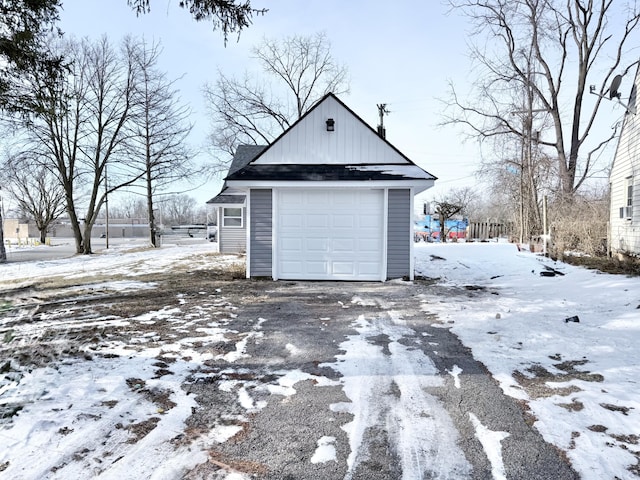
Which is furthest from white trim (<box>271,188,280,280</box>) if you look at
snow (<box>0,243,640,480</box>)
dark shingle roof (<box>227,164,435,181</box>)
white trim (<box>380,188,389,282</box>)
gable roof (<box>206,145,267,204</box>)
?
gable roof (<box>206,145,267,204</box>)

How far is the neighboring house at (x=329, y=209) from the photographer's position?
9352mm

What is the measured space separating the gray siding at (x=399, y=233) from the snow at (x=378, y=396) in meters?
3.22

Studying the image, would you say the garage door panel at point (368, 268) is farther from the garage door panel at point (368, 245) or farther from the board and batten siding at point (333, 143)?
the board and batten siding at point (333, 143)

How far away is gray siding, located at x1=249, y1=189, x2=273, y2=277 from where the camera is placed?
9.50 metres

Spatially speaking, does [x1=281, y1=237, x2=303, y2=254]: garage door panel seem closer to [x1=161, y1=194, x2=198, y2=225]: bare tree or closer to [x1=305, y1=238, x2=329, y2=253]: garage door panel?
[x1=305, y1=238, x2=329, y2=253]: garage door panel

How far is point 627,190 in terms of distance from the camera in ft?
40.5

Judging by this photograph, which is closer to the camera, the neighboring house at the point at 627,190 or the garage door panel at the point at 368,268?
the garage door panel at the point at 368,268

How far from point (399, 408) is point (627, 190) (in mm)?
13244

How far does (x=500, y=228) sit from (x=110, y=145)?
2611 centimetres

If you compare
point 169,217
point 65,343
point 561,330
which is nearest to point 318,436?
point 65,343

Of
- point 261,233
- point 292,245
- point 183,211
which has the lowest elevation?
point 292,245

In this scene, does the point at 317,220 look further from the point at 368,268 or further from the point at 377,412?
the point at 377,412

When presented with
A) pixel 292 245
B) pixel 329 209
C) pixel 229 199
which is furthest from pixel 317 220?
pixel 229 199

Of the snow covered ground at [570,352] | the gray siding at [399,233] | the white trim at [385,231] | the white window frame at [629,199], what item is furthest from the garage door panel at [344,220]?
the white window frame at [629,199]
